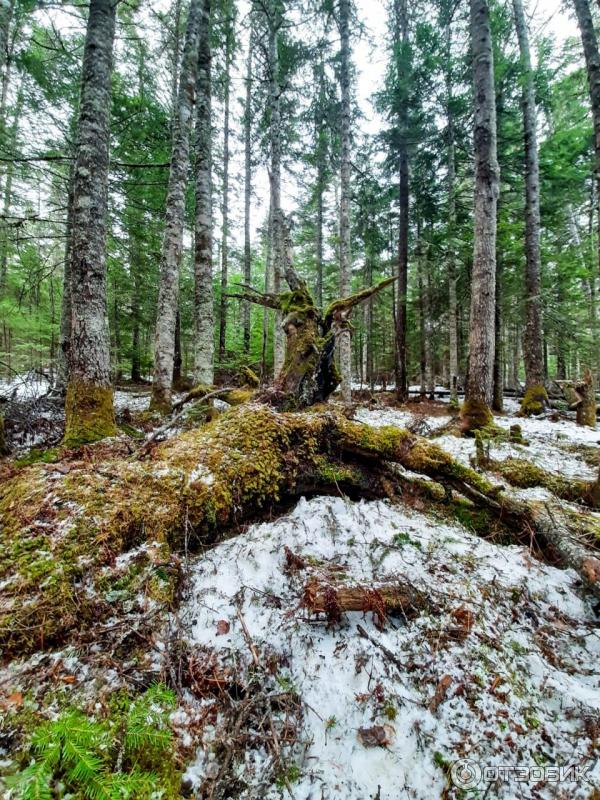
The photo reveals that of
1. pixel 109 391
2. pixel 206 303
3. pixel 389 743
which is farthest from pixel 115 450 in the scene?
pixel 206 303

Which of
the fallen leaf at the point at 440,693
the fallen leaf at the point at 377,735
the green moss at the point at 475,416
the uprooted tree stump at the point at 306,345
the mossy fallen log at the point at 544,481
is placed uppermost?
the uprooted tree stump at the point at 306,345

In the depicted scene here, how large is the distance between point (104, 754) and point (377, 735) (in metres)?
1.10

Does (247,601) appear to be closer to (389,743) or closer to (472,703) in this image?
(389,743)

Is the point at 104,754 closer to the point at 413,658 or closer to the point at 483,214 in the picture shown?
the point at 413,658

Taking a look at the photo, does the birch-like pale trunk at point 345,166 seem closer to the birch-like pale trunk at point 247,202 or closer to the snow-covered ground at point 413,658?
the birch-like pale trunk at point 247,202

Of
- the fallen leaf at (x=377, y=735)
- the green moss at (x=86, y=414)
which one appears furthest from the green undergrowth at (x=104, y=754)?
the green moss at (x=86, y=414)

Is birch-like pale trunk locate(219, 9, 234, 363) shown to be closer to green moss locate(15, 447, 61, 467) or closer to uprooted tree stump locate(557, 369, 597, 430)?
green moss locate(15, 447, 61, 467)

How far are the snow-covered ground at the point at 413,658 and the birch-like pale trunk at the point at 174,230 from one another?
514cm

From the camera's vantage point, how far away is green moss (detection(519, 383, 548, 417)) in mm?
9039

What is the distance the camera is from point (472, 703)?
158 centimetres

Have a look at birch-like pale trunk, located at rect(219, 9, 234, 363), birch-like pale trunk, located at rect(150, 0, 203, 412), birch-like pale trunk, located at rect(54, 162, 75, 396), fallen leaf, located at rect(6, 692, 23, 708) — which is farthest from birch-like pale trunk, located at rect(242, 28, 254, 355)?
fallen leaf, located at rect(6, 692, 23, 708)

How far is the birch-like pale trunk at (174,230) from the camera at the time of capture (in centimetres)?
677

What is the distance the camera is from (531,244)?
984cm

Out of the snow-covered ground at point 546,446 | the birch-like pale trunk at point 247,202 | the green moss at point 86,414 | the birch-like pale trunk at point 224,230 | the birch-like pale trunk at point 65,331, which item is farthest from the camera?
the birch-like pale trunk at point 247,202
